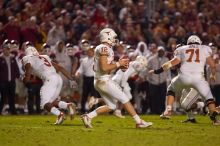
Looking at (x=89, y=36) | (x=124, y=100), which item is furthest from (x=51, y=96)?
(x=89, y=36)

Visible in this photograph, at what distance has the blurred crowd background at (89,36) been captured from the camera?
18.5m

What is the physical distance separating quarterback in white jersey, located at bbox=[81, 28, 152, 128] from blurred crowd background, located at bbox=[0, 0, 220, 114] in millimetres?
5451

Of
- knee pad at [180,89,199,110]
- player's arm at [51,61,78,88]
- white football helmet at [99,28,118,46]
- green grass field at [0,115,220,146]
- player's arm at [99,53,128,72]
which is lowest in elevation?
green grass field at [0,115,220,146]

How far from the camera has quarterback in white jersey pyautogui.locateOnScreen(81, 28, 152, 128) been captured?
1145 cm

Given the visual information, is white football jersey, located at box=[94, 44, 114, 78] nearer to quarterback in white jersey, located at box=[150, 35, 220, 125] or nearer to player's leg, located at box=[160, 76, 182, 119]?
quarterback in white jersey, located at box=[150, 35, 220, 125]

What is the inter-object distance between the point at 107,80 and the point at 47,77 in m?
2.04

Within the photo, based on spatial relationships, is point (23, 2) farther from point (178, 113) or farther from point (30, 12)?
point (178, 113)

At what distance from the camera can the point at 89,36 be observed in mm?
20000

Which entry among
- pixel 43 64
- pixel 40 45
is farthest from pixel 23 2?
pixel 43 64

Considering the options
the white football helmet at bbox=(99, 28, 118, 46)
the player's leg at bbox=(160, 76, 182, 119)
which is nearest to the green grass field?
the player's leg at bbox=(160, 76, 182, 119)

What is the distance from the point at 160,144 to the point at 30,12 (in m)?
11.7

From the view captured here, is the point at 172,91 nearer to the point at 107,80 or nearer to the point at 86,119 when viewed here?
the point at 107,80

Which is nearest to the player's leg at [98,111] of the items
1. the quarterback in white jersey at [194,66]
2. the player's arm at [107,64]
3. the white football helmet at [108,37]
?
the player's arm at [107,64]

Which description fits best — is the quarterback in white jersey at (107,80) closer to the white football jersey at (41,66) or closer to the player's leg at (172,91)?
the white football jersey at (41,66)
